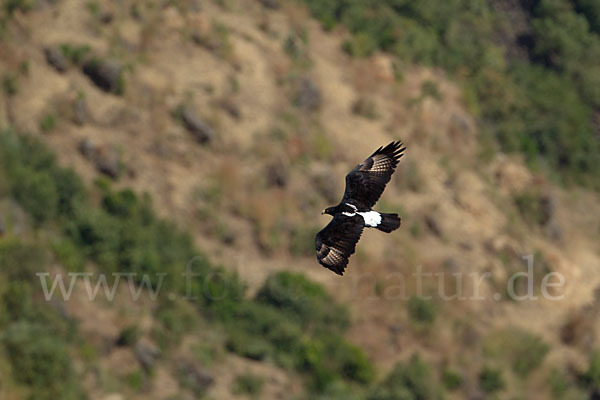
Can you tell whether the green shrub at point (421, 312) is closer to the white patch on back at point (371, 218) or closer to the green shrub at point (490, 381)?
the green shrub at point (490, 381)

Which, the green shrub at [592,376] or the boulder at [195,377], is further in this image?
the green shrub at [592,376]

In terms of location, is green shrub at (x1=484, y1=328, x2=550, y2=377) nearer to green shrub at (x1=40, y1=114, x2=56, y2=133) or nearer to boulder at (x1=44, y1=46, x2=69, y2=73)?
green shrub at (x1=40, y1=114, x2=56, y2=133)

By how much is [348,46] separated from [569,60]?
10.2 m

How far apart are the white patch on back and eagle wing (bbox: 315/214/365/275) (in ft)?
0.38

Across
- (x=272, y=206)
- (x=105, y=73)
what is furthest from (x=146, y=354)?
(x=105, y=73)

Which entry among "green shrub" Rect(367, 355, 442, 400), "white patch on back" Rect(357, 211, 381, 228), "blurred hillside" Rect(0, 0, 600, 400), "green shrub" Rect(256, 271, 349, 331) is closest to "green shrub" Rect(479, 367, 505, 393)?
"blurred hillside" Rect(0, 0, 600, 400)

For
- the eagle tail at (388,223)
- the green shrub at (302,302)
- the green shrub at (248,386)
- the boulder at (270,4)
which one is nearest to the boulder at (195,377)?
the green shrub at (248,386)

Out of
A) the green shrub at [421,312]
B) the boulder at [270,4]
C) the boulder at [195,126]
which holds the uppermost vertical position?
the boulder at [270,4]

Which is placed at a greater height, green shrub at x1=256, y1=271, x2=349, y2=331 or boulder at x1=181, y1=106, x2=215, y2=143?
boulder at x1=181, y1=106, x2=215, y2=143

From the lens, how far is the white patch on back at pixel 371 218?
14.8 metres

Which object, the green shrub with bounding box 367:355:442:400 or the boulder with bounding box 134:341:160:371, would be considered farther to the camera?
the green shrub with bounding box 367:355:442:400

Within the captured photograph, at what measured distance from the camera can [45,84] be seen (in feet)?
96.2

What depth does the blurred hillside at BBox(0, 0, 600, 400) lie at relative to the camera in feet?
85.9

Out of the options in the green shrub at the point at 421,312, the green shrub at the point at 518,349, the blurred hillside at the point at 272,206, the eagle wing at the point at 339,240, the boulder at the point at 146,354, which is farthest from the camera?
the green shrub at the point at 518,349
